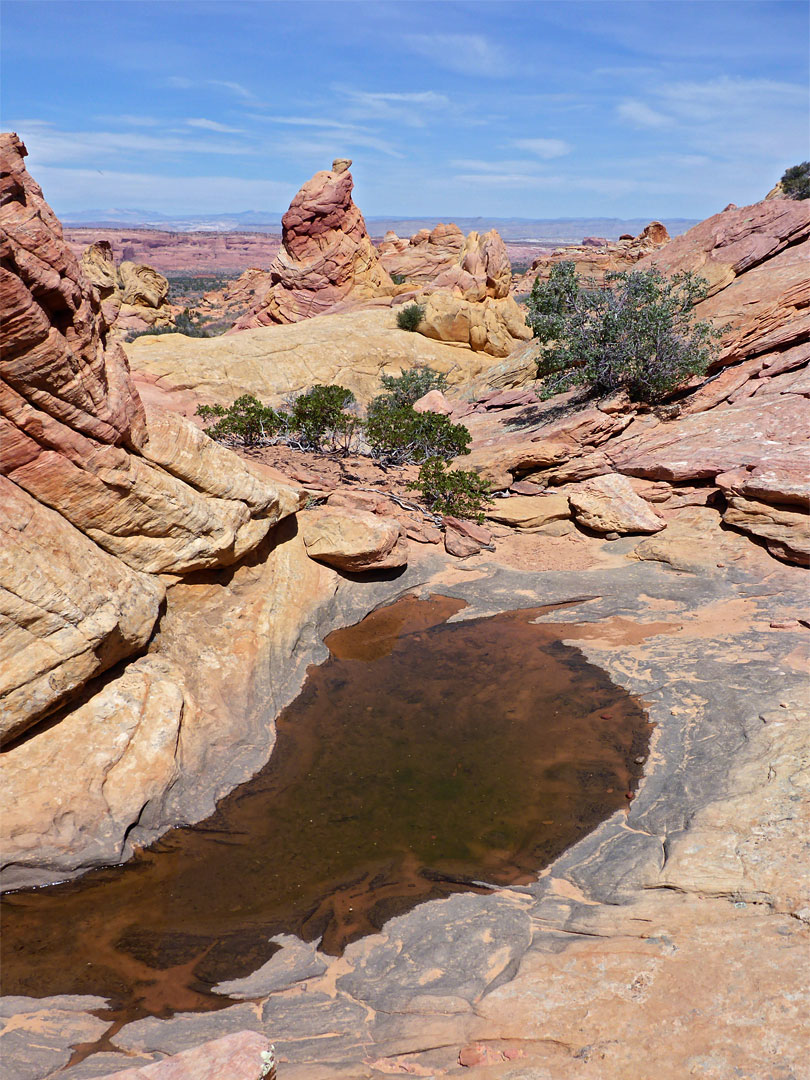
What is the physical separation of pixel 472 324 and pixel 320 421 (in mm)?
13670

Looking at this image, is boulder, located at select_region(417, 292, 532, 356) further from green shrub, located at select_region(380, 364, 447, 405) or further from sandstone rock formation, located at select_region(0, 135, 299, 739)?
sandstone rock formation, located at select_region(0, 135, 299, 739)

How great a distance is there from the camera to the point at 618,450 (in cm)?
1558

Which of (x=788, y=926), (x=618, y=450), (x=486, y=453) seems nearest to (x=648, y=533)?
(x=618, y=450)

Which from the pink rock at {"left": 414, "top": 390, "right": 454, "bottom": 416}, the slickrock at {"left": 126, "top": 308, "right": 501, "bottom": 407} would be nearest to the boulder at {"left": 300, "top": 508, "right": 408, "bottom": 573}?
the pink rock at {"left": 414, "top": 390, "right": 454, "bottom": 416}

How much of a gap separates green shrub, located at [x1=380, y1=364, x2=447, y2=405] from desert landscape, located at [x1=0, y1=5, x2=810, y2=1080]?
661 centimetres

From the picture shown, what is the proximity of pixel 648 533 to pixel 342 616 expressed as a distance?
5.87m

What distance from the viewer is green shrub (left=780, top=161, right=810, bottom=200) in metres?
32.1

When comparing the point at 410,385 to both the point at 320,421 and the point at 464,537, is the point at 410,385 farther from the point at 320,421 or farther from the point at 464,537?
the point at 464,537

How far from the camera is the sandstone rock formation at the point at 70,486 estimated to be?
23.9 ft

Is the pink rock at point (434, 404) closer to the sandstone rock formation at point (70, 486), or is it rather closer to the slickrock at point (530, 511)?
the slickrock at point (530, 511)

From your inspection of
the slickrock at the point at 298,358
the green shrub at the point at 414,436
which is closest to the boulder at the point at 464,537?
the green shrub at the point at 414,436

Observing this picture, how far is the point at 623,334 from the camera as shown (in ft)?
55.2

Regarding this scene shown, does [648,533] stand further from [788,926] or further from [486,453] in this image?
[788,926]

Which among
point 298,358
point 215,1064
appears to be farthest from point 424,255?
point 215,1064
